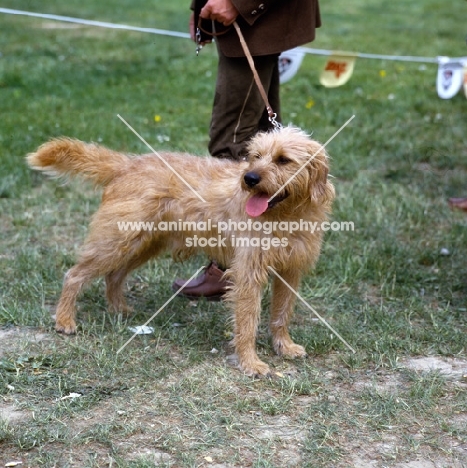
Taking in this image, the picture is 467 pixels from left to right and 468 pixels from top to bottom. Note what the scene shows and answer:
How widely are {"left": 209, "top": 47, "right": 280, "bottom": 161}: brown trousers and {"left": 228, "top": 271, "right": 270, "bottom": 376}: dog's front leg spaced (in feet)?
2.77

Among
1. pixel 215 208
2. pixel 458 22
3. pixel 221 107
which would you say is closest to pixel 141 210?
pixel 215 208

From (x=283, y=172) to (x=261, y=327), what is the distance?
116cm

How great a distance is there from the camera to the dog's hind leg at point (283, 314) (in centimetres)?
429

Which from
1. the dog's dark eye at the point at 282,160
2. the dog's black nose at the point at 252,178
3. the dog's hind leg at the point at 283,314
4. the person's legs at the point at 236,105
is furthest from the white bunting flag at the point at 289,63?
the dog's black nose at the point at 252,178

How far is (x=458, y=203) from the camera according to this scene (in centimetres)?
629

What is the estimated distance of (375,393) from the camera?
3826 millimetres

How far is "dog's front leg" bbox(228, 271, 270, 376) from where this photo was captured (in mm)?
4102

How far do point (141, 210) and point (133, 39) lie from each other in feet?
29.0

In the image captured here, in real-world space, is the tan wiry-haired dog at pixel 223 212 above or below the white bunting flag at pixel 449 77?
below

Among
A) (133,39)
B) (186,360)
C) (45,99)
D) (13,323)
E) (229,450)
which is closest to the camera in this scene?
(229,450)

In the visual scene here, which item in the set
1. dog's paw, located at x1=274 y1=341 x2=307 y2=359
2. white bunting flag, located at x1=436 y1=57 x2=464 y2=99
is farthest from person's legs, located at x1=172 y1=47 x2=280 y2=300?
white bunting flag, located at x1=436 y1=57 x2=464 y2=99

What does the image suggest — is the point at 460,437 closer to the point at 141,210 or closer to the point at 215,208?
the point at 215,208

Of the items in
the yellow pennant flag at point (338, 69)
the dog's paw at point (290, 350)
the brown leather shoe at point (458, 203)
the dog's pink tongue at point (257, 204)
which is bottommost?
the dog's paw at point (290, 350)

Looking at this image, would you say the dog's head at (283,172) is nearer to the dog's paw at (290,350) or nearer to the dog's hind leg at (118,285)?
the dog's paw at (290,350)
